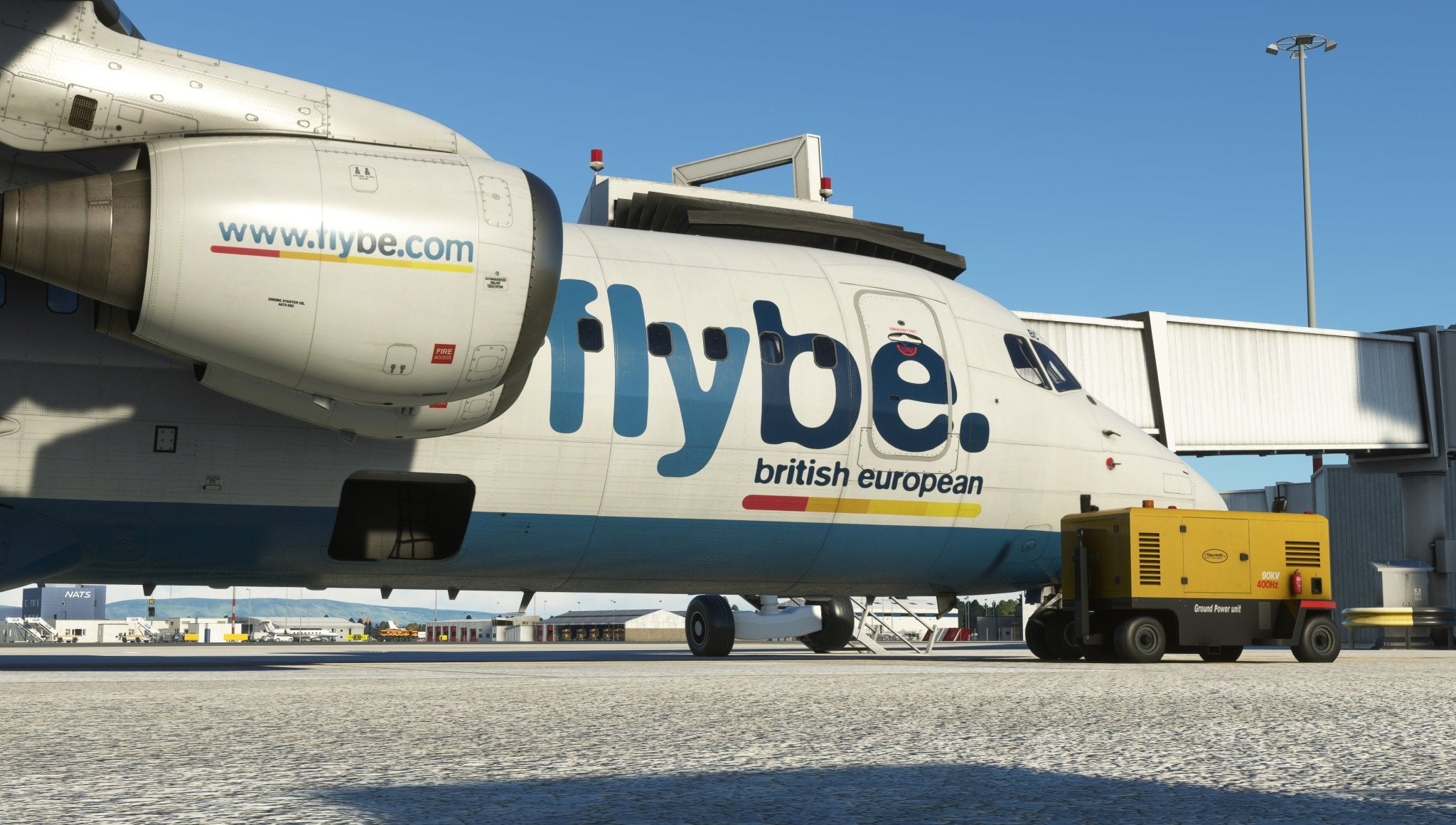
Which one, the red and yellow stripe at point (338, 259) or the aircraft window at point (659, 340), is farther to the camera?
the aircraft window at point (659, 340)

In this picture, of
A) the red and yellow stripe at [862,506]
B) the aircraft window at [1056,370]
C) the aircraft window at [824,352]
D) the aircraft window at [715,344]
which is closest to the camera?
the aircraft window at [715,344]

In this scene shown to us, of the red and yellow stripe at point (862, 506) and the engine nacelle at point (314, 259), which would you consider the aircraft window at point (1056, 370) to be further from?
the engine nacelle at point (314, 259)

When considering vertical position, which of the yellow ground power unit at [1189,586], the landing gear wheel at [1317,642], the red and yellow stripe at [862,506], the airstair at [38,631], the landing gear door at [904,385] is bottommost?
the airstair at [38,631]

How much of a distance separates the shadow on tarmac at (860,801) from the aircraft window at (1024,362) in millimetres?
12662

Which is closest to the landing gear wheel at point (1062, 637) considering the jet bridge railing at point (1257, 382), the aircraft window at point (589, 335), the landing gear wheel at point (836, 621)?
the landing gear wheel at point (836, 621)

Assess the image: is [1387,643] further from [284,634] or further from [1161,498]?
[284,634]

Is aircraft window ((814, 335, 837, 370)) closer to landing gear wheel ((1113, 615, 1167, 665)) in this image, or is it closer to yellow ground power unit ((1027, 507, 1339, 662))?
yellow ground power unit ((1027, 507, 1339, 662))

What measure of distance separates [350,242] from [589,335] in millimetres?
3855

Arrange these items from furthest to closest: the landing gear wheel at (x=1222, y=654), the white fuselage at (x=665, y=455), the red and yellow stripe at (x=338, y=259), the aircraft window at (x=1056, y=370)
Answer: the aircraft window at (x=1056, y=370), the landing gear wheel at (x=1222, y=654), the white fuselage at (x=665, y=455), the red and yellow stripe at (x=338, y=259)

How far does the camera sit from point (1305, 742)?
628 centimetres

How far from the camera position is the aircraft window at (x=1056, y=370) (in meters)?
17.8

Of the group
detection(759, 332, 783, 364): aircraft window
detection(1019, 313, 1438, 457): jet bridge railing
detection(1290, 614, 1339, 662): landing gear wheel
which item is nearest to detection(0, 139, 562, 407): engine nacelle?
detection(759, 332, 783, 364): aircraft window

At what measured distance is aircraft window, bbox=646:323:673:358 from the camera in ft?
47.1

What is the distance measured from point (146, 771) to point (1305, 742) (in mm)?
5290
